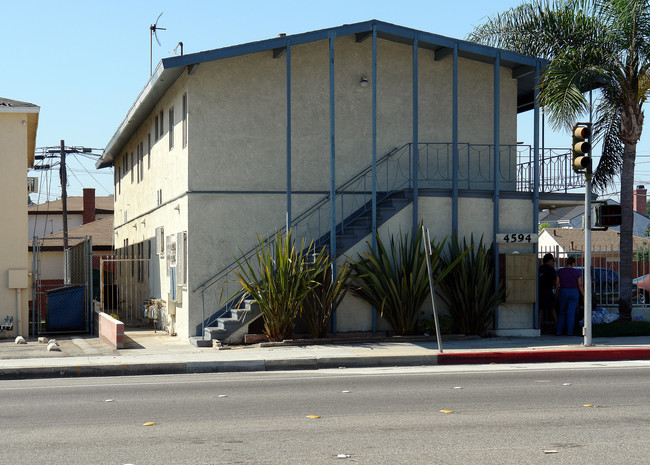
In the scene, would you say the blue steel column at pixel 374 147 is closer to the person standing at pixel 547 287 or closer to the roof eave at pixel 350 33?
the roof eave at pixel 350 33

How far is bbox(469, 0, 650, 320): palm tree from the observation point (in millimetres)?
17156

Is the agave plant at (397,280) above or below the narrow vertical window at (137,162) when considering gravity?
below

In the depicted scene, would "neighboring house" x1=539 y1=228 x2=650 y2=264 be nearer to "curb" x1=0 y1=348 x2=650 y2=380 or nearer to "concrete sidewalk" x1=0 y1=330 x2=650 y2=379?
"concrete sidewalk" x1=0 y1=330 x2=650 y2=379

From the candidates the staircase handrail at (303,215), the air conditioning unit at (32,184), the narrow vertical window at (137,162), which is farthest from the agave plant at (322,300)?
the air conditioning unit at (32,184)

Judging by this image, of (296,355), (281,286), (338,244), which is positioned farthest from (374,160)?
(296,355)

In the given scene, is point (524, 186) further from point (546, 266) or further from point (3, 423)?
point (3, 423)

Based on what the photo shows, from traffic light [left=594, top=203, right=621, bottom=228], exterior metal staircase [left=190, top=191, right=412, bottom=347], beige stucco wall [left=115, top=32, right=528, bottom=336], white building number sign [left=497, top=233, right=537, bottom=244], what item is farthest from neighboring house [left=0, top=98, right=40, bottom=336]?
traffic light [left=594, top=203, right=621, bottom=228]

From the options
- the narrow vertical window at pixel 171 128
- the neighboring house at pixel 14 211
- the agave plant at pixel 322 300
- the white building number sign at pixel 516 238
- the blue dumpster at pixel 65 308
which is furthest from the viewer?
the blue dumpster at pixel 65 308

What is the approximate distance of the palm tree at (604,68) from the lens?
56.3 feet

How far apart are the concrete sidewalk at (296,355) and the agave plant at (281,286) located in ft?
1.65

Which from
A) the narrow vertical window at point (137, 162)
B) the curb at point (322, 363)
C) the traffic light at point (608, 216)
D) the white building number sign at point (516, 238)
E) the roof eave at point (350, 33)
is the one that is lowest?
the curb at point (322, 363)

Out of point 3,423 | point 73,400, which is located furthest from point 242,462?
point 73,400

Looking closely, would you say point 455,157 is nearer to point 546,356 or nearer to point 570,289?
point 570,289

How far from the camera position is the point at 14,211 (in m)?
19.9
